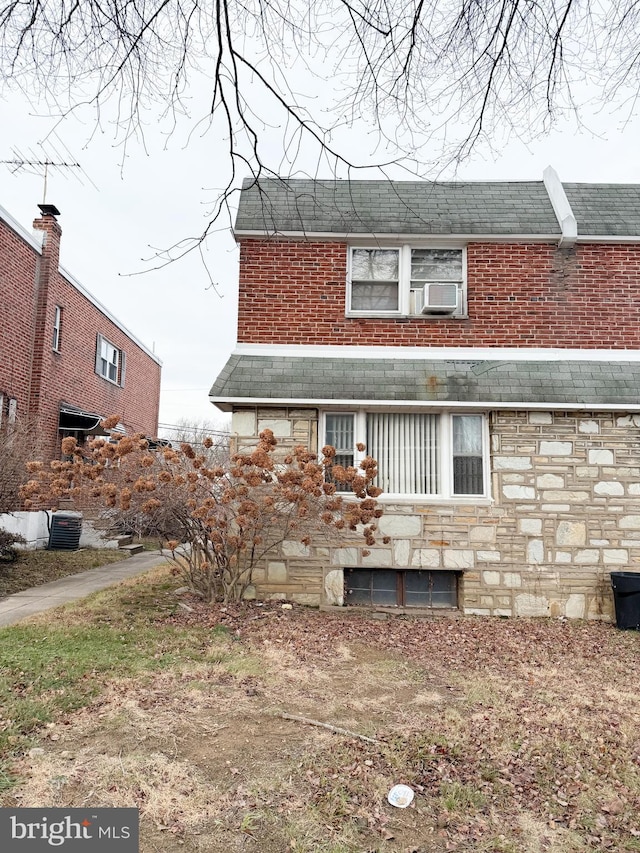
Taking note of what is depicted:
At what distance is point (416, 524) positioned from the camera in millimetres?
8445

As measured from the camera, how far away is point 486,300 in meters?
9.02

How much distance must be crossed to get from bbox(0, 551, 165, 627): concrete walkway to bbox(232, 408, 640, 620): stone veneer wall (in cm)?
299

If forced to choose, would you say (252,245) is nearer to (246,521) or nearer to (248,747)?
(246,521)

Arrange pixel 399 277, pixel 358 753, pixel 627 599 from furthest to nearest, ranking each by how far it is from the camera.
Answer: pixel 399 277 → pixel 627 599 → pixel 358 753

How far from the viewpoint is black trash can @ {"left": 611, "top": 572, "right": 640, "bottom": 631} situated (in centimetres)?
785

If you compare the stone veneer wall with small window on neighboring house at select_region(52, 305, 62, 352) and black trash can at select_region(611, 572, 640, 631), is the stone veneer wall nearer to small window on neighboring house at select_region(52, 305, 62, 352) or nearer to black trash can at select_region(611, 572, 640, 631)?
black trash can at select_region(611, 572, 640, 631)

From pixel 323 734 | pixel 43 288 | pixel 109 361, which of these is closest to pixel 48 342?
pixel 43 288

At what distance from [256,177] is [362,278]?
569 centimetres

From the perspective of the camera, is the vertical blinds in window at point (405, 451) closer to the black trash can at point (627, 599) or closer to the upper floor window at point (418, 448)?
the upper floor window at point (418, 448)

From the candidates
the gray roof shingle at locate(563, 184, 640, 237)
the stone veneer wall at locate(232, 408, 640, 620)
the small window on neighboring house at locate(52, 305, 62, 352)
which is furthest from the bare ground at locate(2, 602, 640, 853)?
the small window on neighboring house at locate(52, 305, 62, 352)

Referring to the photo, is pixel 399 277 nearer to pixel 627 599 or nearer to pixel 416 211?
pixel 416 211

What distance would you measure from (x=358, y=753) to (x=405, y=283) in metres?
6.82

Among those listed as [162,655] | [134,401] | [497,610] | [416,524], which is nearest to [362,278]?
[416,524]

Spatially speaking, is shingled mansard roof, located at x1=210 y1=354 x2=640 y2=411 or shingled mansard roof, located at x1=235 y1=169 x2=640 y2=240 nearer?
shingled mansard roof, located at x1=210 y1=354 x2=640 y2=411
